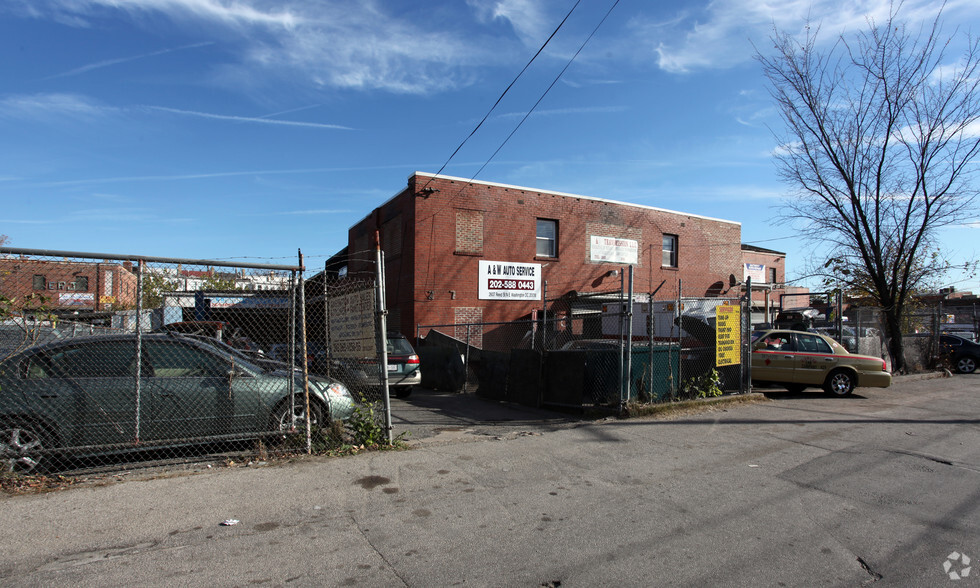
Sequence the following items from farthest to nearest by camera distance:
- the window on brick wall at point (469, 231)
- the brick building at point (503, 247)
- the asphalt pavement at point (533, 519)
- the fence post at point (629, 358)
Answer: the window on brick wall at point (469, 231), the brick building at point (503, 247), the fence post at point (629, 358), the asphalt pavement at point (533, 519)

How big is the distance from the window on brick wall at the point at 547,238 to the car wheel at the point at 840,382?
997cm

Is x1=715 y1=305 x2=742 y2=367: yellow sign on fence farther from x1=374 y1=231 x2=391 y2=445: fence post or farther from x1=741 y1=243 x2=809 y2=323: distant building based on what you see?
x1=741 y1=243 x2=809 y2=323: distant building

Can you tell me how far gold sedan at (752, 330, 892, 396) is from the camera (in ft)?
42.5

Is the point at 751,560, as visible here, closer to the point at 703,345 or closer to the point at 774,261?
the point at 703,345

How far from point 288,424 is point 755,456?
5.81 meters

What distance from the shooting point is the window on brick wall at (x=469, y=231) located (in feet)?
61.2

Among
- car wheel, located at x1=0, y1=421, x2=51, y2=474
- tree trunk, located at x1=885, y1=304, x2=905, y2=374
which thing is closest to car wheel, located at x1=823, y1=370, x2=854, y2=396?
tree trunk, located at x1=885, y1=304, x2=905, y2=374

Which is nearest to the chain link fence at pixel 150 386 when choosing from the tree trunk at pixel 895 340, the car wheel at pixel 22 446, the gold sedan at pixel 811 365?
the car wheel at pixel 22 446

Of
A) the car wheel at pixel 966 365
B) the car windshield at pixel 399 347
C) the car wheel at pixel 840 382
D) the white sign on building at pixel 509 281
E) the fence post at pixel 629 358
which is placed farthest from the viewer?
the car wheel at pixel 966 365

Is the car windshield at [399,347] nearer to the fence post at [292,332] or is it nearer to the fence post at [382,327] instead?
the fence post at [382,327]

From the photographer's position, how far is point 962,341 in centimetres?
2025

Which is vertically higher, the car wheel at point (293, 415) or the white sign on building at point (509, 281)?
the white sign on building at point (509, 281)

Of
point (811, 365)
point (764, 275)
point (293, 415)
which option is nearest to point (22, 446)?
point (293, 415)

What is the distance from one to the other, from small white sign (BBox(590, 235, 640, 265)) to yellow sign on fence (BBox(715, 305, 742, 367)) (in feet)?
32.0
